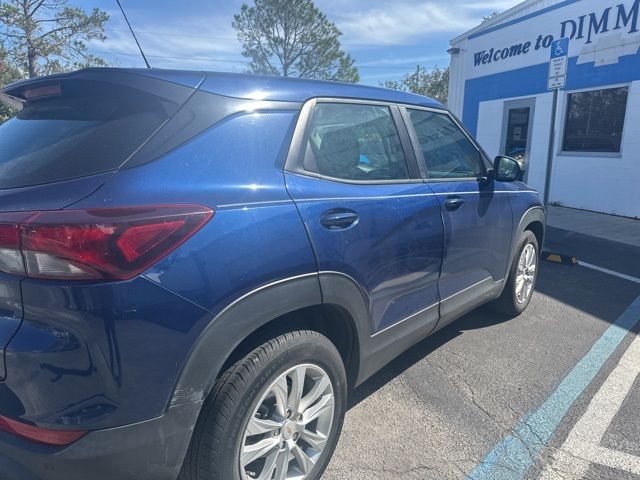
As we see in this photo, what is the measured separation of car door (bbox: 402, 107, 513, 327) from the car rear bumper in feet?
6.08

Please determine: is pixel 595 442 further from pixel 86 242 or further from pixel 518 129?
pixel 518 129

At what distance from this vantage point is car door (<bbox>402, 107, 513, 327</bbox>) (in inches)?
117

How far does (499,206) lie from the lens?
3572mm

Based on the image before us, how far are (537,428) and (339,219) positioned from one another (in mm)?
1704

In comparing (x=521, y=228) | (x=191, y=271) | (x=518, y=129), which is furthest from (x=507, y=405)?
(x=518, y=129)

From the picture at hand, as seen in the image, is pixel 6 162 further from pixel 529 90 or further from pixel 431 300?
pixel 529 90

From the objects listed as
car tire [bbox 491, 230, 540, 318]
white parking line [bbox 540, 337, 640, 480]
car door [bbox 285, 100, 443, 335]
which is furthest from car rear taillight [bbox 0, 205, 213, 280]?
car tire [bbox 491, 230, 540, 318]

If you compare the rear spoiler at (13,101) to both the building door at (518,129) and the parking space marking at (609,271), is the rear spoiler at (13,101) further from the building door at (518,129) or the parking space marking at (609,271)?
the building door at (518,129)

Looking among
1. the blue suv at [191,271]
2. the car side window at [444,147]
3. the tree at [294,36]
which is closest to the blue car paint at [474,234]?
the car side window at [444,147]

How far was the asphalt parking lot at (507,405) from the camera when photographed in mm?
2422

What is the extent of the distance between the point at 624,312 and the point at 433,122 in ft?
9.48

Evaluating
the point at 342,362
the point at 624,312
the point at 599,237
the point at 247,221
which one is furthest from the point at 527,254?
the point at 599,237

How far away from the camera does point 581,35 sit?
1027 cm

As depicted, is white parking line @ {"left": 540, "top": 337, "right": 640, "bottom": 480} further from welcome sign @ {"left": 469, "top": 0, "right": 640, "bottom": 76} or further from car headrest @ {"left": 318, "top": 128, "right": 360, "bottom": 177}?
welcome sign @ {"left": 469, "top": 0, "right": 640, "bottom": 76}
